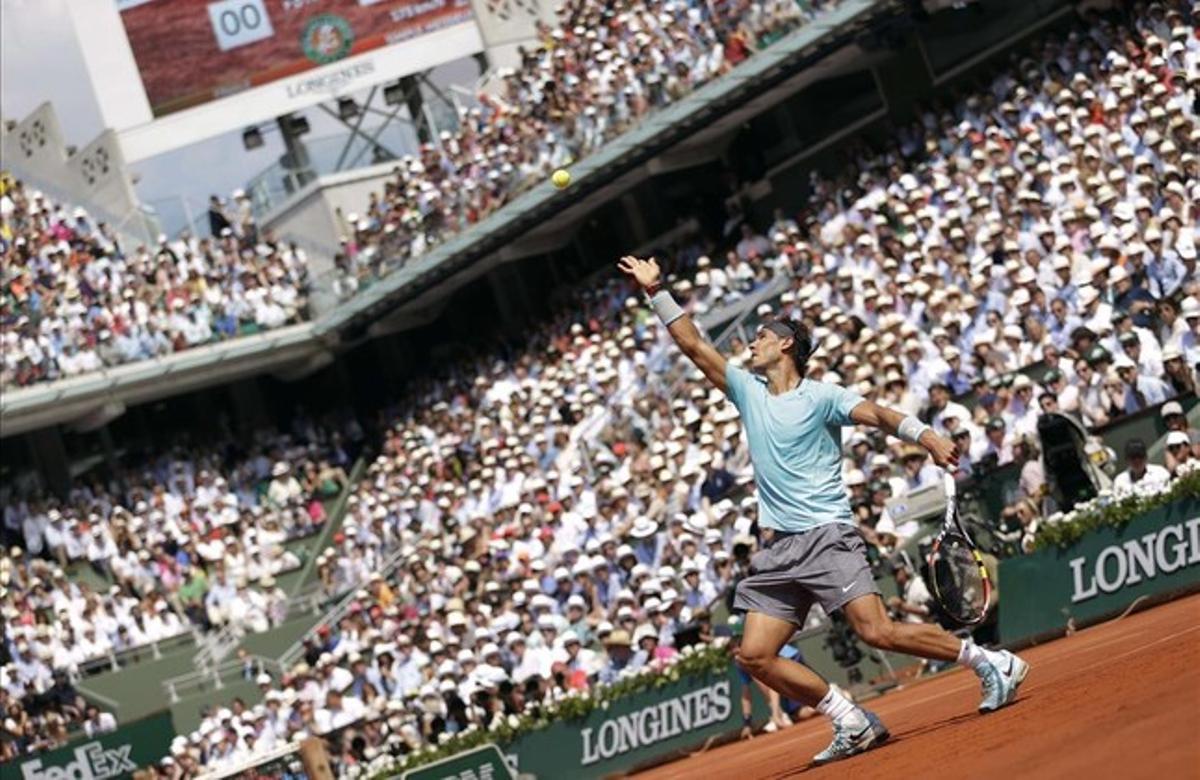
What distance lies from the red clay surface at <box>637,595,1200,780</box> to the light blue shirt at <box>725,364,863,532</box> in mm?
1200

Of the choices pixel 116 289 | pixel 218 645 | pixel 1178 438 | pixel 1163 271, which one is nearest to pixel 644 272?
pixel 1178 438

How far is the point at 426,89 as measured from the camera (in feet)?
131

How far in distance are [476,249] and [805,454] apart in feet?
77.0

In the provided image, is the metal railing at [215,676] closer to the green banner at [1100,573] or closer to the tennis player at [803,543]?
the green banner at [1100,573]

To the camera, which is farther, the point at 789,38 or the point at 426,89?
the point at 426,89

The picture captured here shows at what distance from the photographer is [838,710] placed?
424 inches

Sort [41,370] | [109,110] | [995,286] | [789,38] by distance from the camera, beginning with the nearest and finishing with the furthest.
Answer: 1. [995,286]
2. [789,38]
3. [41,370]
4. [109,110]

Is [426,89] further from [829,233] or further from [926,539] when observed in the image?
[926,539]

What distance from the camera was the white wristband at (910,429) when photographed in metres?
10.1

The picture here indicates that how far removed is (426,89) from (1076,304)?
71.8ft

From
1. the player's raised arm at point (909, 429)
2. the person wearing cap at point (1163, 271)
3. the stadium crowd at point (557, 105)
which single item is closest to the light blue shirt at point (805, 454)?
the player's raised arm at point (909, 429)

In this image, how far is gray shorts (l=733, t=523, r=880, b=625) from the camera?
10.5m

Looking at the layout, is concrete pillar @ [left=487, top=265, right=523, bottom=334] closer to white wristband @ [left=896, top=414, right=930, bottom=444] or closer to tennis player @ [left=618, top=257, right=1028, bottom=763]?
tennis player @ [left=618, top=257, right=1028, bottom=763]

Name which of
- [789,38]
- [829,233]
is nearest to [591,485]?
[829,233]
